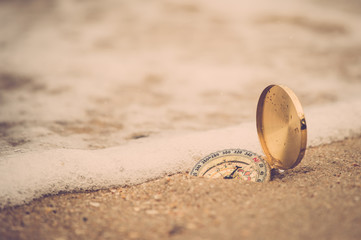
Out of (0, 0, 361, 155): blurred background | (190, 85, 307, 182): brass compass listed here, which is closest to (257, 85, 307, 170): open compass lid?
(190, 85, 307, 182): brass compass

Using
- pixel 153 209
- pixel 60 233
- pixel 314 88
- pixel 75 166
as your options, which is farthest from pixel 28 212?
pixel 314 88

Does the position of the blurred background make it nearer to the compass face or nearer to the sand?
the sand

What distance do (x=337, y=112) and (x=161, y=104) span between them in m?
2.54

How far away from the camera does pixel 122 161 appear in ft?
8.55

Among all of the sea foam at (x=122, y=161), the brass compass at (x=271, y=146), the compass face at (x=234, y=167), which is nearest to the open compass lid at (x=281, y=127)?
the brass compass at (x=271, y=146)

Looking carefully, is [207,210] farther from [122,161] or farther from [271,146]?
[122,161]

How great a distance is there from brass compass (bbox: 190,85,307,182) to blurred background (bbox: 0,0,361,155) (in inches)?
43.6

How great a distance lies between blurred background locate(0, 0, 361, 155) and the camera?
12.5 feet

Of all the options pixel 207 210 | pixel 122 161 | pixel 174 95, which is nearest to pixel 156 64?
pixel 174 95

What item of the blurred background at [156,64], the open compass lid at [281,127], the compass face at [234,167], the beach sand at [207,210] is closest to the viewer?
the beach sand at [207,210]

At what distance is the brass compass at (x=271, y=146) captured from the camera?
1.90 metres

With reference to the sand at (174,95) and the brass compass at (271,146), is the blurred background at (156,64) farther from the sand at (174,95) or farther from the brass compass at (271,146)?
the brass compass at (271,146)

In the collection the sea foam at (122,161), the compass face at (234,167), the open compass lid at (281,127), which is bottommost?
the sea foam at (122,161)

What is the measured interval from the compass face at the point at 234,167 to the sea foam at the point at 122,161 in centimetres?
27
